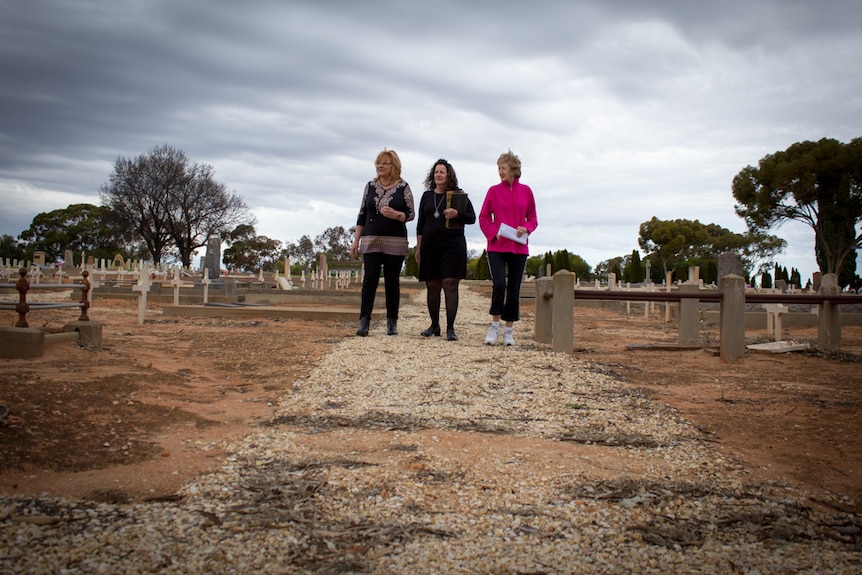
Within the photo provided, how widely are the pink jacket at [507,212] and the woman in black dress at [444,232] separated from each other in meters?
0.24

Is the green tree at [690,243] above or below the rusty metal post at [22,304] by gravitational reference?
above

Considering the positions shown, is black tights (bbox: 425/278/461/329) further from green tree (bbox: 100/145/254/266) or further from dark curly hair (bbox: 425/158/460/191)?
green tree (bbox: 100/145/254/266)

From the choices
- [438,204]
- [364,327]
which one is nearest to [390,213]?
[438,204]

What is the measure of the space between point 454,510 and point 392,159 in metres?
5.68

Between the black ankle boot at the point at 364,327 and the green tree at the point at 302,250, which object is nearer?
the black ankle boot at the point at 364,327

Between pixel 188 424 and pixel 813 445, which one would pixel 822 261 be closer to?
pixel 813 445

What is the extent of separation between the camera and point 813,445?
148 inches

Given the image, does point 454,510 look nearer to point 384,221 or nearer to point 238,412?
point 238,412

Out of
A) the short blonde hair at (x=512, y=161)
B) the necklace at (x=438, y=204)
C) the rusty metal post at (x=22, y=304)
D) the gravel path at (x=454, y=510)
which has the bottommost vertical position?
the gravel path at (x=454, y=510)

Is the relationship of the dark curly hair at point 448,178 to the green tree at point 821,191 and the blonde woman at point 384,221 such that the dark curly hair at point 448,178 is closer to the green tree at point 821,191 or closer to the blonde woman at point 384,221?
the blonde woman at point 384,221

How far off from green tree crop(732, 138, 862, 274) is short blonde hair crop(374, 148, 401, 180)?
29.5m

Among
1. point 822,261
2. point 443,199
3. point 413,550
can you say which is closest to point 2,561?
point 413,550

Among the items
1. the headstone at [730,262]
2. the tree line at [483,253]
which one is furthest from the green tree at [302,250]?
the headstone at [730,262]

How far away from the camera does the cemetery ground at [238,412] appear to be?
2980 millimetres
